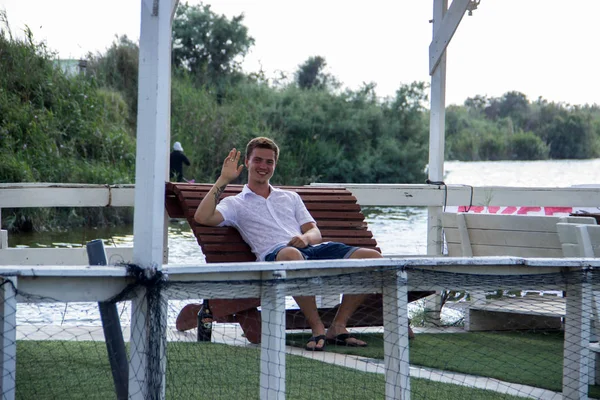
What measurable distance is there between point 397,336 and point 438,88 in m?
4.30

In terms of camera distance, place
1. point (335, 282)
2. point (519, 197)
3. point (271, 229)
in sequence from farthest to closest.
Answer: point (519, 197) < point (271, 229) < point (335, 282)

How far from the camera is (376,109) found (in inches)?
1156

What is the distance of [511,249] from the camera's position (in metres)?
6.28

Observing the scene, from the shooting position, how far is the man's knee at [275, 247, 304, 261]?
528cm

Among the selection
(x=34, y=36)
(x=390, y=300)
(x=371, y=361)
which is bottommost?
(x=371, y=361)

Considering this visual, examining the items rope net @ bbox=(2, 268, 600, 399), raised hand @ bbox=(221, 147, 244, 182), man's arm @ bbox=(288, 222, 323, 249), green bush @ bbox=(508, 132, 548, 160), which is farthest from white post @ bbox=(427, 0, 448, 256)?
green bush @ bbox=(508, 132, 548, 160)

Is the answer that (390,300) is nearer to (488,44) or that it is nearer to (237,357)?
(237,357)

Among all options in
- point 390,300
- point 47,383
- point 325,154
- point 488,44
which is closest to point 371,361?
point 390,300

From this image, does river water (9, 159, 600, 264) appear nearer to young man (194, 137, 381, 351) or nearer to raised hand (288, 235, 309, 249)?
young man (194, 137, 381, 351)

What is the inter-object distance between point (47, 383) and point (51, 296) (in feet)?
5.03

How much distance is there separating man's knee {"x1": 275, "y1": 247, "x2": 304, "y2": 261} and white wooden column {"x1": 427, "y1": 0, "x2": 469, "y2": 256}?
7.63 feet

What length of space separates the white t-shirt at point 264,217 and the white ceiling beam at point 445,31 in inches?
90.9

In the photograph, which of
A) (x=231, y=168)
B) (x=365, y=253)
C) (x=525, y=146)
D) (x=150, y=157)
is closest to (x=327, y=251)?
(x=365, y=253)

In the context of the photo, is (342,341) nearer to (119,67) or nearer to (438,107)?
(438,107)
